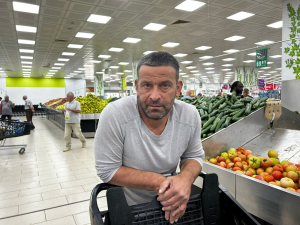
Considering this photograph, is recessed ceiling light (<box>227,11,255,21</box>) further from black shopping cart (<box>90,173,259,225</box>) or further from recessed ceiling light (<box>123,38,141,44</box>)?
black shopping cart (<box>90,173,259,225</box>)

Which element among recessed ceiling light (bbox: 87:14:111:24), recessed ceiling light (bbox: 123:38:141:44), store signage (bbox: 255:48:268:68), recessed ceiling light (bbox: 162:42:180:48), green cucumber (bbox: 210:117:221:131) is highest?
recessed ceiling light (bbox: 87:14:111:24)

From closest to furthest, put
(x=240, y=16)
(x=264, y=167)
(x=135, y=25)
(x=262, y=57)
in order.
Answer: (x=264, y=167) → (x=262, y=57) → (x=240, y=16) → (x=135, y=25)

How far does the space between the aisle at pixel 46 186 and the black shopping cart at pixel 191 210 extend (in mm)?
1906

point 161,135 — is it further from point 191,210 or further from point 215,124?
point 215,124

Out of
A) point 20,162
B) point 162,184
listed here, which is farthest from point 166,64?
point 20,162

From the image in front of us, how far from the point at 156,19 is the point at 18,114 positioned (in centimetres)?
1743

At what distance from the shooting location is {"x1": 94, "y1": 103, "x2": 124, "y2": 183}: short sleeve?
1.02m

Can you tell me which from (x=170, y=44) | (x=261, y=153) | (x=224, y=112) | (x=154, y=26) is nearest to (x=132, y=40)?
(x=170, y=44)

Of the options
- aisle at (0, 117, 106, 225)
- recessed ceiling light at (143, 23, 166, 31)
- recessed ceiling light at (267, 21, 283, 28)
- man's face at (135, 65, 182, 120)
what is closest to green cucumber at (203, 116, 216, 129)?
aisle at (0, 117, 106, 225)

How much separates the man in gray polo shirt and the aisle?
6.13 feet

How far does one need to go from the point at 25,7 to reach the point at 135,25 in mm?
3324

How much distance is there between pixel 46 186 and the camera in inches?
141

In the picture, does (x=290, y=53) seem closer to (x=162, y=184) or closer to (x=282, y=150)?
(x=282, y=150)

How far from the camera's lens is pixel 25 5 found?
5.93 metres
